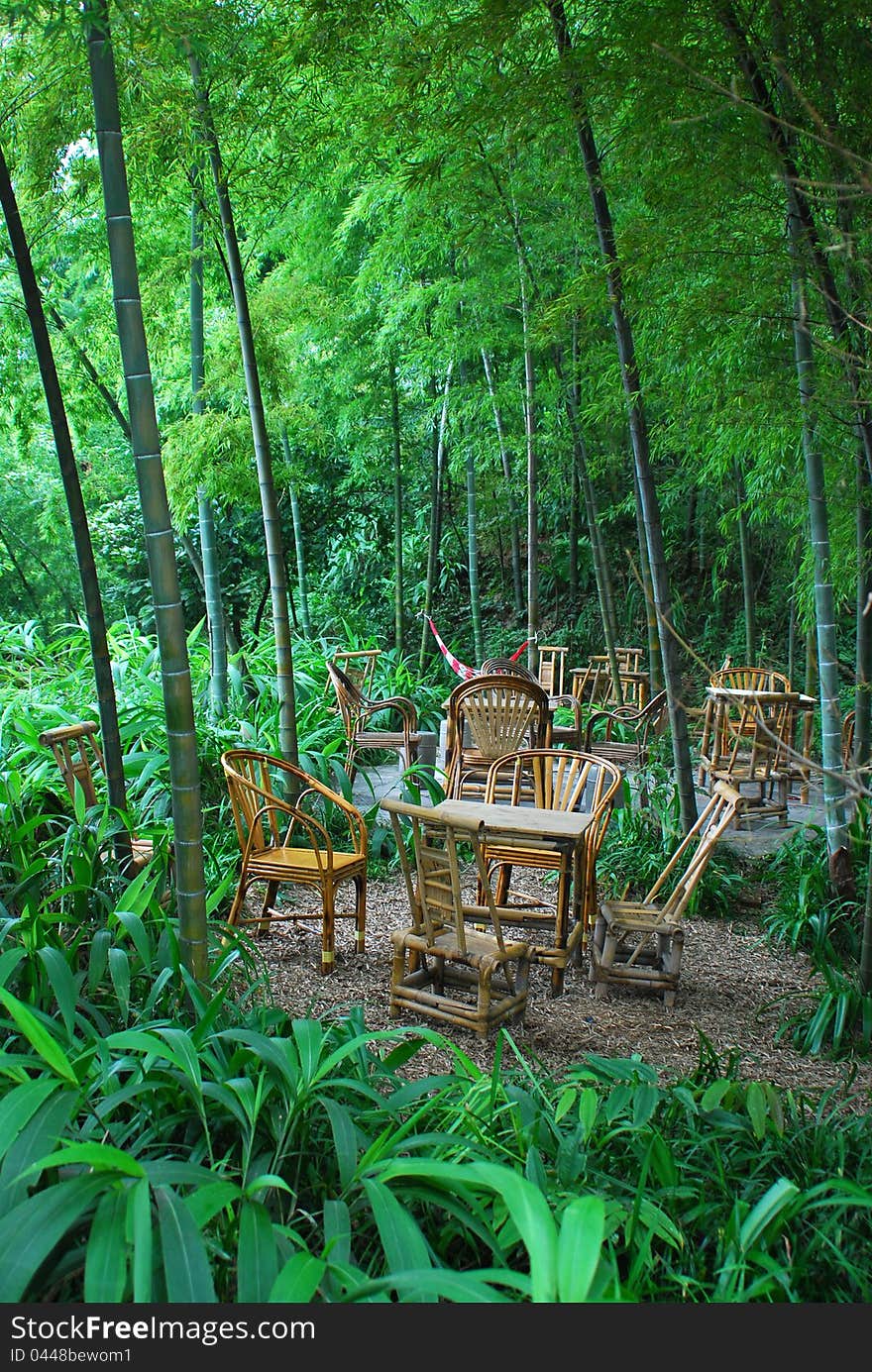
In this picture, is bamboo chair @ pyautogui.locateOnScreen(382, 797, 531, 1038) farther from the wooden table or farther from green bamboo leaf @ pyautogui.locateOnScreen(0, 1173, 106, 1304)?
green bamboo leaf @ pyautogui.locateOnScreen(0, 1173, 106, 1304)

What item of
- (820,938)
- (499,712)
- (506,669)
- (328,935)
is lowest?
(820,938)

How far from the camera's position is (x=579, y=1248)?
1167mm

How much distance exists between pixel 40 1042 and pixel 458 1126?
78 centimetres

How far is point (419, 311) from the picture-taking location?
281 inches

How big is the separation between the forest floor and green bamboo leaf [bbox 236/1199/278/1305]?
122 centimetres

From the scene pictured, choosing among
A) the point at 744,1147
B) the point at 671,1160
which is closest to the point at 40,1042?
the point at 671,1160

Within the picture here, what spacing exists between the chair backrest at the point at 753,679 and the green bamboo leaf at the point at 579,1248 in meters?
5.56

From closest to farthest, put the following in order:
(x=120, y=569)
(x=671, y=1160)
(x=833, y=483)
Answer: (x=671, y=1160), (x=833, y=483), (x=120, y=569)

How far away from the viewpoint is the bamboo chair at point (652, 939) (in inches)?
130

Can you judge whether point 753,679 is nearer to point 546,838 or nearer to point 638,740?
point 638,740

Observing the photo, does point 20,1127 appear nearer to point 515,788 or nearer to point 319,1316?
point 319,1316

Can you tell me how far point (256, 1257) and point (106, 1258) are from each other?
0.19 m

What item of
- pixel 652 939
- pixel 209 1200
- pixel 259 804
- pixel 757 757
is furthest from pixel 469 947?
pixel 757 757

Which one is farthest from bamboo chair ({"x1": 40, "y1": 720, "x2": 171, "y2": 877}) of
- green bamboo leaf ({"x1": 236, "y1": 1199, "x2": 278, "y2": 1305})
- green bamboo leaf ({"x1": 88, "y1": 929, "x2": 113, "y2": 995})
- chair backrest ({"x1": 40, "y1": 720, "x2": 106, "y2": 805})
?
green bamboo leaf ({"x1": 236, "y1": 1199, "x2": 278, "y2": 1305})
